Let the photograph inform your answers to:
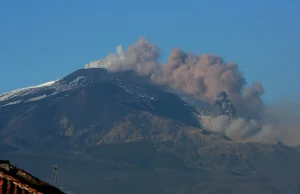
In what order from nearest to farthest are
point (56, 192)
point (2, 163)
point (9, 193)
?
Answer: point (9, 193) < point (56, 192) < point (2, 163)

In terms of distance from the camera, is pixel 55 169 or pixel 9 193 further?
pixel 55 169

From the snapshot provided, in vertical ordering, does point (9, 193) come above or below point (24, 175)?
below

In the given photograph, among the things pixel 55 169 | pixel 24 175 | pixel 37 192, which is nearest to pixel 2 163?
pixel 24 175

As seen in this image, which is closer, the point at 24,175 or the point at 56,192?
the point at 56,192

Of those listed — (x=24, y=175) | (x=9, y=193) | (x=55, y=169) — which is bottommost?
(x=9, y=193)

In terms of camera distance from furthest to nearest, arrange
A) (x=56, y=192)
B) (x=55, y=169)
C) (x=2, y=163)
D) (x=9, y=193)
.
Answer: (x=55, y=169) → (x=2, y=163) → (x=56, y=192) → (x=9, y=193)

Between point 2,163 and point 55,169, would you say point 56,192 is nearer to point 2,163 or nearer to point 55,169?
point 2,163

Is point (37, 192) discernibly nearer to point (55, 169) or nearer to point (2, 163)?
point (2, 163)

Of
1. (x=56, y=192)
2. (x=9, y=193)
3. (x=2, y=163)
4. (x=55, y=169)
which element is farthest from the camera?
(x=55, y=169)

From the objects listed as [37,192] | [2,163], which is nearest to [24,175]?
[2,163]
